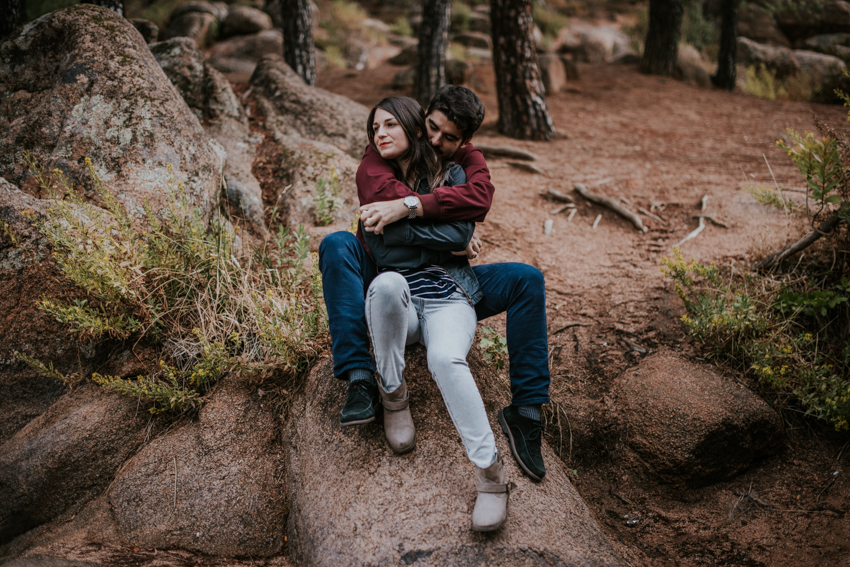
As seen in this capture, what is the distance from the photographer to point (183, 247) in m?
3.29

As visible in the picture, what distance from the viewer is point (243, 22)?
13672mm

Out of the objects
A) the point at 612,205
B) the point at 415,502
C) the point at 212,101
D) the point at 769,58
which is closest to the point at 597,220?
the point at 612,205

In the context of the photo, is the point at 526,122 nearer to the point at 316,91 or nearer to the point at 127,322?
the point at 316,91

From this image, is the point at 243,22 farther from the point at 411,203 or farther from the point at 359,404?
the point at 359,404

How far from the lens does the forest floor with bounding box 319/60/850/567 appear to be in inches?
110

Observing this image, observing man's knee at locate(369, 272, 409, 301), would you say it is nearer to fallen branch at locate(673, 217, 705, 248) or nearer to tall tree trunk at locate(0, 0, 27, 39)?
fallen branch at locate(673, 217, 705, 248)

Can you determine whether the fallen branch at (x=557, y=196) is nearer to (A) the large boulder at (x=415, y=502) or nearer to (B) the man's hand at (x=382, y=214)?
(A) the large boulder at (x=415, y=502)

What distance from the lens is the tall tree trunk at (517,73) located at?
6602 millimetres

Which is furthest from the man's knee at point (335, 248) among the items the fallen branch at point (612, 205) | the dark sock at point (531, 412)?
the fallen branch at point (612, 205)

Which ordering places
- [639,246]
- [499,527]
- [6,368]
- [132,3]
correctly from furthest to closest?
[132,3]
[639,246]
[6,368]
[499,527]

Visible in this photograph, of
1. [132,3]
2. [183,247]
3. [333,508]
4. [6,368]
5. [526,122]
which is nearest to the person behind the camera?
[333,508]

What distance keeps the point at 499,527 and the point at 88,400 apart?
2409mm

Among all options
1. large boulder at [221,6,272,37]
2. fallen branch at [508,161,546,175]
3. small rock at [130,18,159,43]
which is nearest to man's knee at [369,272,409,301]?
fallen branch at [508,161,546,175]

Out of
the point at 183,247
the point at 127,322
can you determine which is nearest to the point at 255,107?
the point at 183,247
